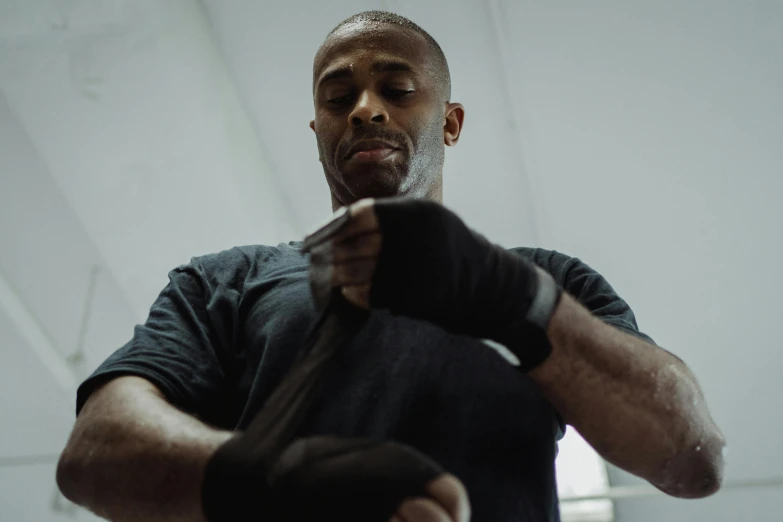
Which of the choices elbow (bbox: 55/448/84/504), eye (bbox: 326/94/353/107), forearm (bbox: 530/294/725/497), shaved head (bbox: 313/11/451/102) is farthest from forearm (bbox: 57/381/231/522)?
shaved head (bbox: 313/11/451/102)

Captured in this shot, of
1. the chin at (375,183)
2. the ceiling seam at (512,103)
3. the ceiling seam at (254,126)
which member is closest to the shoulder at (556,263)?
the chin at (375,183)

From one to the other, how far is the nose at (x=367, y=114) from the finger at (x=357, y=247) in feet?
1.28

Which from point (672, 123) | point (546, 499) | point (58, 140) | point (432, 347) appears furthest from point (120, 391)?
point (672, 123)

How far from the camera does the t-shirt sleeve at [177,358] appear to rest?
69cm

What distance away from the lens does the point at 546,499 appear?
65 centimetres

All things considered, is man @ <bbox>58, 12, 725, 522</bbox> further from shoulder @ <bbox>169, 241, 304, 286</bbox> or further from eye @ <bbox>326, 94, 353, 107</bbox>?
eye @ <bbox>326, 94, 353, 107</bbox>

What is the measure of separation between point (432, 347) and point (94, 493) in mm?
314

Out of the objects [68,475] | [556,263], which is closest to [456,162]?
[556,263]

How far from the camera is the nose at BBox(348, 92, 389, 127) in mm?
931

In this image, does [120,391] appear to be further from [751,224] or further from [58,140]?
[751,224]

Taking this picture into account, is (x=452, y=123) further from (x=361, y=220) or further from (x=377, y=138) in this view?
(x=361, y=220)

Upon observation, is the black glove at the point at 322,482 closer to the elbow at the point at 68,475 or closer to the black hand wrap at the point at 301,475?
the black hand wrap at the point at 301,475

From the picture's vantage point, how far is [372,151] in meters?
0.94

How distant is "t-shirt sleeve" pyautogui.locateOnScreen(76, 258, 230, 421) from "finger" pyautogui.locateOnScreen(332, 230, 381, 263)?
0.74 feet
